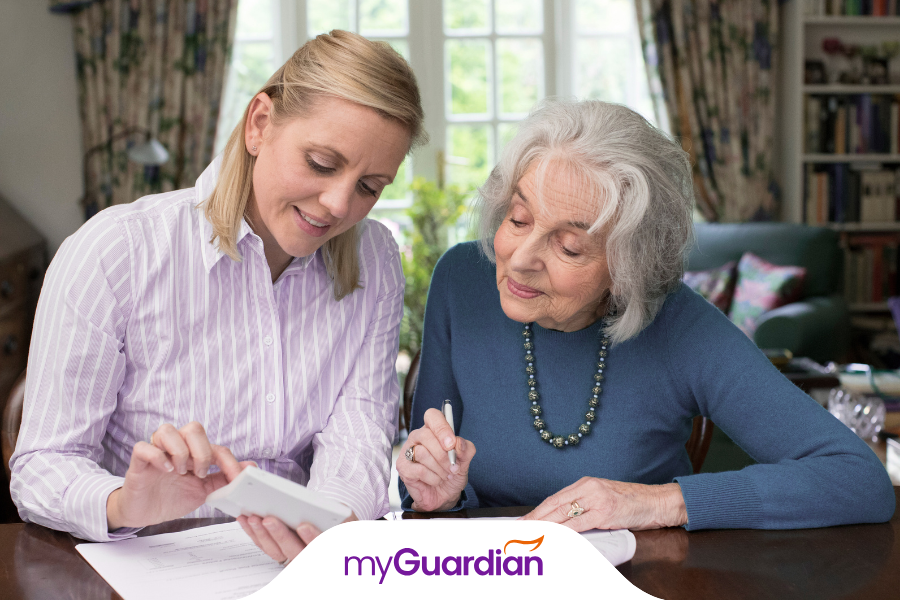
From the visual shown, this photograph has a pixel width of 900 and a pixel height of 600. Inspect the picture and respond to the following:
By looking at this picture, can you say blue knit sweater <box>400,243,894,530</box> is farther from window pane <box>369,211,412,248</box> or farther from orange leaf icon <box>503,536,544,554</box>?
window pane <box>369,211,412,248</box>

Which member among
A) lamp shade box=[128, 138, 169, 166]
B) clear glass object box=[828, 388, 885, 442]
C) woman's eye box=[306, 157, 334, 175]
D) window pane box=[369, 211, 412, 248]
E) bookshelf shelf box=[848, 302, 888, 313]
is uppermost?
woman's eye box=[306, 157, 334, 175]

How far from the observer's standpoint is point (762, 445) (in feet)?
3.75

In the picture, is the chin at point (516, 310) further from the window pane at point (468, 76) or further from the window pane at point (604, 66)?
the window pane at point (604, 66)

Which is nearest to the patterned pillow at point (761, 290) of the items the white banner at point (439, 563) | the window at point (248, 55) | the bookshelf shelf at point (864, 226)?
the bookshelf shelf at point (864, 226)

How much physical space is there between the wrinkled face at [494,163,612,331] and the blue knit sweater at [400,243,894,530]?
14cm

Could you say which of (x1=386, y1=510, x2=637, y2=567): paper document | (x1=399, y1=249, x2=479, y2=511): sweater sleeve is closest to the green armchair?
(x1=399, y1=249, x2=479, y2=511): sweater sleeve

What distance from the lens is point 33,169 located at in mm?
4234

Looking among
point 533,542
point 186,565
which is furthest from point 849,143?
point 186,565

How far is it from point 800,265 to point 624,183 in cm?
318

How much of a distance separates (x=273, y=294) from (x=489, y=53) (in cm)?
366

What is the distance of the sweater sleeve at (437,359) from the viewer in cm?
137

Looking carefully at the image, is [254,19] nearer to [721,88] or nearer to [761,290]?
[721,88]

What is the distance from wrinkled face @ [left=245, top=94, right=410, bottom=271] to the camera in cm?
106

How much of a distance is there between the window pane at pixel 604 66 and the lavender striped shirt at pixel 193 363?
3.66 m
